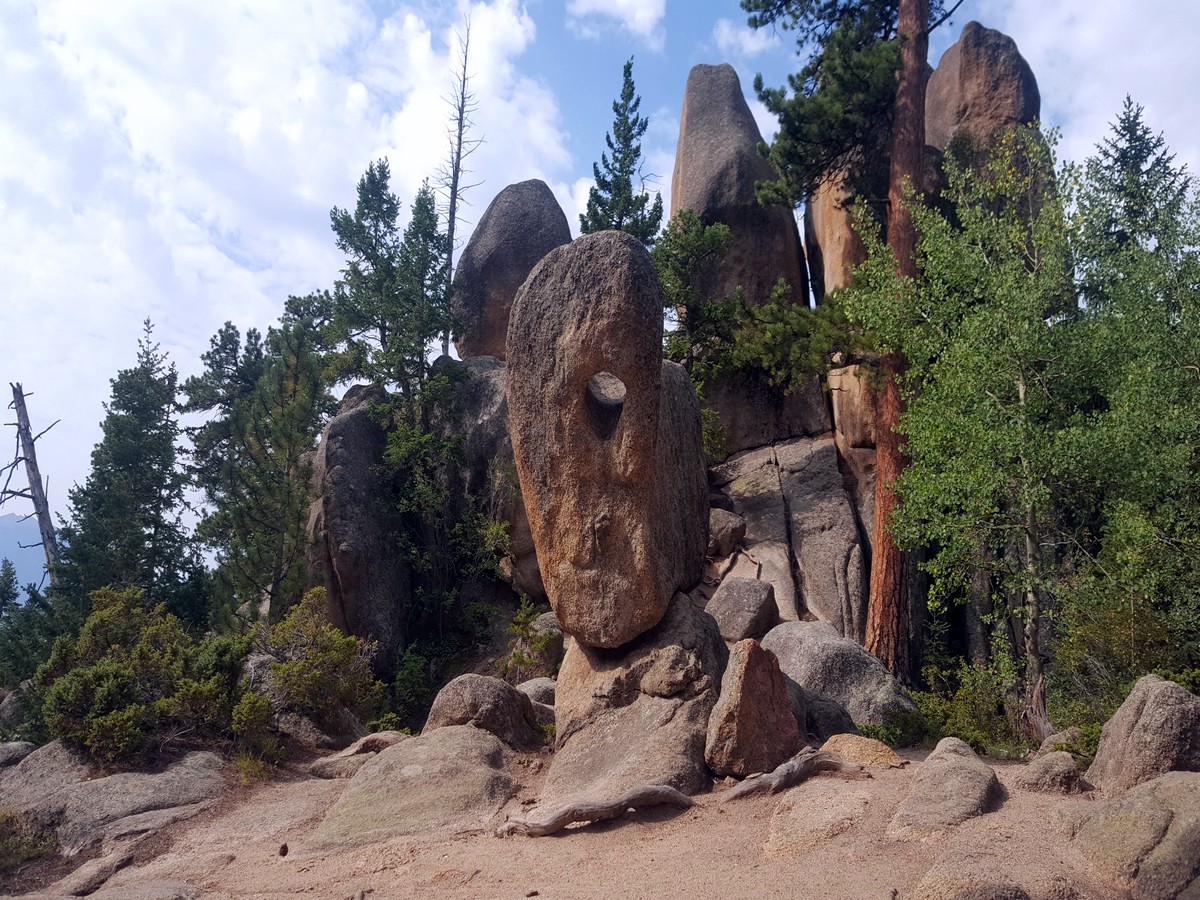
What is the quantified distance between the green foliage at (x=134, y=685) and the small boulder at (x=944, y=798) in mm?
8886

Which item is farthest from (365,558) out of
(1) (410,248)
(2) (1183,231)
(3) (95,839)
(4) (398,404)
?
(2) (1183,231)

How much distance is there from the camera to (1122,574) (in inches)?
392

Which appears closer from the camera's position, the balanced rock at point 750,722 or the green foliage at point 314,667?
the balanced rock at point 750,722

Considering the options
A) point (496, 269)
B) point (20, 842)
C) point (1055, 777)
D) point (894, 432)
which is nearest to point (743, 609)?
point (894, 432)

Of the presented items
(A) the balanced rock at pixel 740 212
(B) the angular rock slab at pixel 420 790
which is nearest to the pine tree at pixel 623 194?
(A) the balanced rock at pixel 740 212

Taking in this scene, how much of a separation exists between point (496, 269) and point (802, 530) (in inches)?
443

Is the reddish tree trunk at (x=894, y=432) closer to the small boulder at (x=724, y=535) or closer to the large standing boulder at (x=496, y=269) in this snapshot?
the small boulder at (x=724, y=535)

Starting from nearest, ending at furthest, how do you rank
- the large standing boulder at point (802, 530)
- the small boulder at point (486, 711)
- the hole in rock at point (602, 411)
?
the hole in rock at point (602, 411) < the small boulder at point (486, 711) < the large standing boulder at point (802, 530)

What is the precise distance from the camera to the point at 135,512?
20.4 metres

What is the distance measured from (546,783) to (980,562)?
21.1ft

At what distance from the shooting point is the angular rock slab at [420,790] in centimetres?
862

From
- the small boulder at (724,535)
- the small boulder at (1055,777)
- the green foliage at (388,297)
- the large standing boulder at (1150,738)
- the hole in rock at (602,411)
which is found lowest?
the small boulder at (1055,777)

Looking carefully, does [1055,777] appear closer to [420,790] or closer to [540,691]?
[420,790]

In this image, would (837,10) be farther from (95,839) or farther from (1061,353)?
(95,839)
